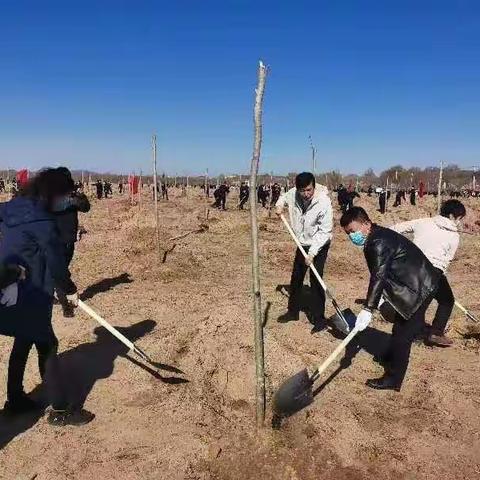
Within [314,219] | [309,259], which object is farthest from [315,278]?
[314,219]

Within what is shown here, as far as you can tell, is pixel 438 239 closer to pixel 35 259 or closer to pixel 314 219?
pixel 314 219

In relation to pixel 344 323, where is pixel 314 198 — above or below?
above

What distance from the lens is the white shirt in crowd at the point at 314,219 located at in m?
5.05

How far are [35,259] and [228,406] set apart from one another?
1.67m

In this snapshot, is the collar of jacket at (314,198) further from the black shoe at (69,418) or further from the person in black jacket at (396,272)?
the black shoe at (69,418)

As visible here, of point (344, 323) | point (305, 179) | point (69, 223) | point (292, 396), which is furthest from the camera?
point (69, 223)

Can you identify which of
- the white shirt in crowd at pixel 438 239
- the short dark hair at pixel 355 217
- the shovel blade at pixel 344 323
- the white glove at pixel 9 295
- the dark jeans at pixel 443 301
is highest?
the short dark hair at pixel 355 217

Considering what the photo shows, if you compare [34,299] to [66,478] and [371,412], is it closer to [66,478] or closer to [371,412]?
[66,478]

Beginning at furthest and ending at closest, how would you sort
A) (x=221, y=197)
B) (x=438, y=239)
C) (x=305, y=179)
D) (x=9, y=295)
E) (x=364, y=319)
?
(x=221, y=197) → (x=305, y=179) → (x=438, y=239) → (x=364, y=319) → (x=9, y=295)

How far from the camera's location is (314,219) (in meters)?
5.10

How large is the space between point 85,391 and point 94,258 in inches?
223

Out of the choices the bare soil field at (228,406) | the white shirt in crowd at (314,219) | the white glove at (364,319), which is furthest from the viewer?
the white shirt in crowd at (314,219)

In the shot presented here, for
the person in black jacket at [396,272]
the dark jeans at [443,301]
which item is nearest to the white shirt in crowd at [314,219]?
the person in black jacket at [396,272]

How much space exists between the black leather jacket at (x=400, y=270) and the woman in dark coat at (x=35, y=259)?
2.17 m
